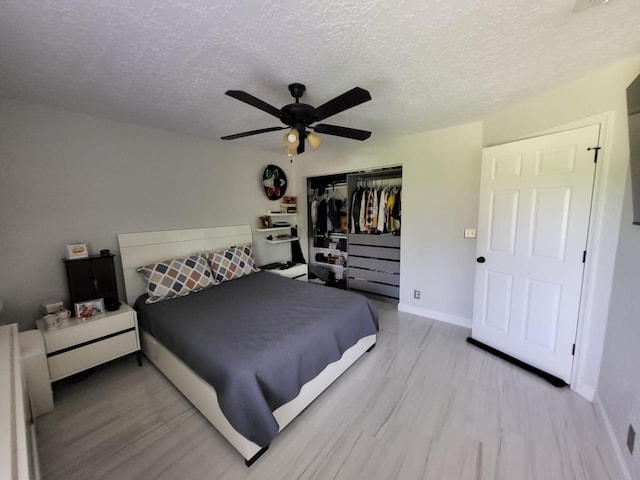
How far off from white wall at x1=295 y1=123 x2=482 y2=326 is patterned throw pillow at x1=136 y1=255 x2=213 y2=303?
2.47 metres

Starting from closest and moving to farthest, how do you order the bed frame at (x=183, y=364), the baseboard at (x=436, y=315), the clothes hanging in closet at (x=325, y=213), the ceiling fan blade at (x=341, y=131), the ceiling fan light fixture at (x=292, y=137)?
the bed frame at (x=183, y=364)
the ceiling fan light fixture at (x=292, y=137)
the ceiling fan blade at (x=341, y=131)
the baseboard at (x=436, y=315)
the clothes hanging in closet at (x=325, y=213)

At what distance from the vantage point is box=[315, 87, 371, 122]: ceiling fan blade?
1363mm

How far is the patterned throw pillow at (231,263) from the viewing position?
2955 mm

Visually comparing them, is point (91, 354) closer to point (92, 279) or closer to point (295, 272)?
point (92, 279)

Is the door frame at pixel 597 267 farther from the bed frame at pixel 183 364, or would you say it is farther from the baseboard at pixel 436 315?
the bed frame at pixel 183 364

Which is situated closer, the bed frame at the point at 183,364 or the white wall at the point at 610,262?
the white wall at the point at 610,262

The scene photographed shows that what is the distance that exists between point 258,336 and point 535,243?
2.34m

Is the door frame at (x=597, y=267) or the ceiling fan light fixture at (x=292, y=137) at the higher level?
the ceiling fan light fixture at (x=292, y=137)

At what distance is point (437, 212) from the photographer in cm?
298

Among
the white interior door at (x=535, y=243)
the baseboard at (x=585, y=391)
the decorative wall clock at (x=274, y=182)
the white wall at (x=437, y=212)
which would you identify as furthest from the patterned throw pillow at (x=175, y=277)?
the baseboard at (x=585, y=391)

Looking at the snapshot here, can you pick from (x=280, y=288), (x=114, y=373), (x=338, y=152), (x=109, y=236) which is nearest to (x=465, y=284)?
(x=280, y=288)

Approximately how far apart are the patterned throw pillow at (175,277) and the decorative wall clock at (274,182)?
62.1 inches

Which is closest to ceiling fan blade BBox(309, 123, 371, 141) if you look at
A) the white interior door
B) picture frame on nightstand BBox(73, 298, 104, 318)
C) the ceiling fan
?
the ceiling fan

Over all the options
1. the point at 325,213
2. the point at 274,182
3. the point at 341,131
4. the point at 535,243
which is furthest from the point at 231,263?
the point at 535,243
